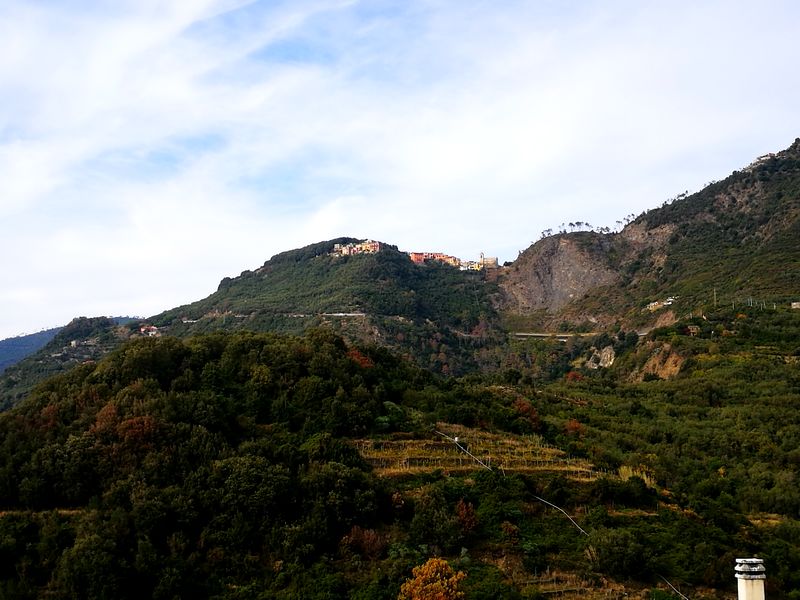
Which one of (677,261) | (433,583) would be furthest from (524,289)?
(433,583)

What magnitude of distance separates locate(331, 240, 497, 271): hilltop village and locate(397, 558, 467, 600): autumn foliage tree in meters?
95.8

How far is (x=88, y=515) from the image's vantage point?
1716cm

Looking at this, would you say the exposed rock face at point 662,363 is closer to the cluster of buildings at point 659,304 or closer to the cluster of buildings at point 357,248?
the cluster of buildings at point 659,304

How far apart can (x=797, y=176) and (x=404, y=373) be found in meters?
74.5

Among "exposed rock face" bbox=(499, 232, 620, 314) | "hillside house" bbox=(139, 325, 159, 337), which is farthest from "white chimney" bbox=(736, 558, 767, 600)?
"exposed rock face" bbox=(499, 232, 620, 314)

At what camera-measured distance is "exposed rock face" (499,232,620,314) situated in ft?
342

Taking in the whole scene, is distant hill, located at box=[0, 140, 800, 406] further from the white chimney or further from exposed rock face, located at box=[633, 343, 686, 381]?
the white chimney

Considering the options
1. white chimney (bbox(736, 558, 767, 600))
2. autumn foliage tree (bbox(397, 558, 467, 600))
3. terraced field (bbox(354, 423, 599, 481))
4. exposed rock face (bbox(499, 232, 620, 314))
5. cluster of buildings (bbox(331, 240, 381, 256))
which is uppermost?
cluster of buildings (bbox(331, 240, 381, 256))

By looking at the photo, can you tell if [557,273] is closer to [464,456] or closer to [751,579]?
[464,456]

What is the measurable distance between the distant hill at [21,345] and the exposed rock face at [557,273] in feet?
289

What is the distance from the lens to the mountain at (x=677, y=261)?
225 feet

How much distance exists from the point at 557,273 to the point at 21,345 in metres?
113

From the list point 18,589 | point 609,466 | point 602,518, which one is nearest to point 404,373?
point 609,466

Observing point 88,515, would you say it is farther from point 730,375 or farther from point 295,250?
point 295,250
